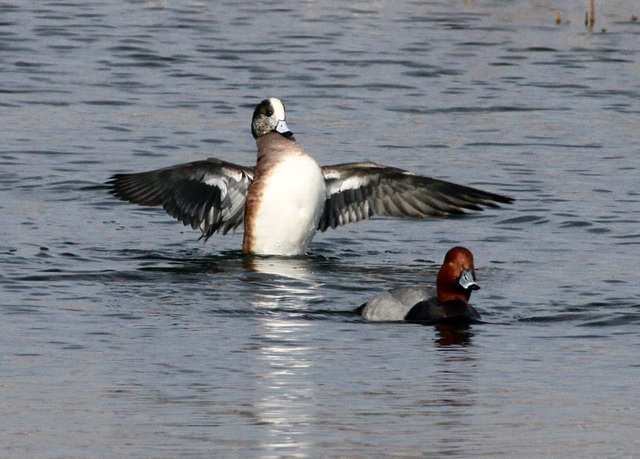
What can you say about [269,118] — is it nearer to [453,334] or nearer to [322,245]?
[322,245]

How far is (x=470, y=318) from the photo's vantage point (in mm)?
8047

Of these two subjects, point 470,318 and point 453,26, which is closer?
point 470,318

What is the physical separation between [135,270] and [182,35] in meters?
10.2

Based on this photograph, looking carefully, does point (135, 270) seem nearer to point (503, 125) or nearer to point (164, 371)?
point (164, 371)

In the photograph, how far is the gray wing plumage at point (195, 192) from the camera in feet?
32.4

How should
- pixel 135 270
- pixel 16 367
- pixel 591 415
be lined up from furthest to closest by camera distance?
pixel 135 270 < pixel 16 367 < pixel 591 415

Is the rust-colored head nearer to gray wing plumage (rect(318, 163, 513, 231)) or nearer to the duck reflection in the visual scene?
the duck reflection

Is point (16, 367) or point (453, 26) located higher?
point (453, 26)

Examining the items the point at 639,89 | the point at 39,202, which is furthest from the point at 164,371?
the point at 639,89

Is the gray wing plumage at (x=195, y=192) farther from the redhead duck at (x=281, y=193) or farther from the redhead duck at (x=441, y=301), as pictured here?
the redhead duck at (x=441, y=301)

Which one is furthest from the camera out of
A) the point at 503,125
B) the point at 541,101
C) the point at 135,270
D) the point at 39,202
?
the point at 541,101

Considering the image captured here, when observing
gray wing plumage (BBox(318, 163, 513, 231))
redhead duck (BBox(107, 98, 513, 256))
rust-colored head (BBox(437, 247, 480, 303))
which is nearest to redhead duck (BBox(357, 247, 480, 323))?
rust-colored head (BBox(437, 247, 480, 303))

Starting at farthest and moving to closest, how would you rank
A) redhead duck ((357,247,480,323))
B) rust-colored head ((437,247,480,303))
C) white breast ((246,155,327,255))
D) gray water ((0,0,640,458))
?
white breast ((246,155,327,255)) < rust-colored head ((437,247,480,303)) < redhead duck ((357,247,480,323)) < gray water ((0,0,640,458))

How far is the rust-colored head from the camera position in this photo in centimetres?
823
